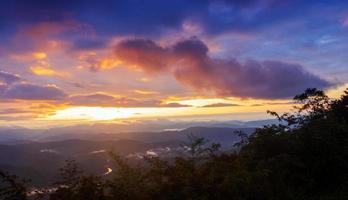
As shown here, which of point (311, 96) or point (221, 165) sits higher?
point (311, 96)

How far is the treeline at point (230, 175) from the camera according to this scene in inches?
542

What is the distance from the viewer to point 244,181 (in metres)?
15.1

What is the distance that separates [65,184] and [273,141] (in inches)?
677

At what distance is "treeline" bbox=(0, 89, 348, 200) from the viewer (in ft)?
45.2

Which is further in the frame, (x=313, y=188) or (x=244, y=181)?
(x=313, y=188)

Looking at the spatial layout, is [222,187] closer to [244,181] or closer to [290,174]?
[244,181]

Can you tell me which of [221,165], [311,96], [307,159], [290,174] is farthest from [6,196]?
[311,96]

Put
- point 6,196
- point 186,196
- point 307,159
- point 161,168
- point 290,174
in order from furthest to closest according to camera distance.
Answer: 1. point 307,159
2. point 290,174
3. point 161,168
4. point 186,196
5. point 6,196

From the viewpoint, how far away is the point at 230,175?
15438 mm

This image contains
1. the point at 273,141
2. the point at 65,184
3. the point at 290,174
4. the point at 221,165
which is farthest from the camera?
the point at 273,141

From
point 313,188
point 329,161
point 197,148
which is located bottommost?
point 313,188

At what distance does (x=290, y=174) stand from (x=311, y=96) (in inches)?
947

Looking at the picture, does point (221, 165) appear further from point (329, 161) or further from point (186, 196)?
point (329, 161)

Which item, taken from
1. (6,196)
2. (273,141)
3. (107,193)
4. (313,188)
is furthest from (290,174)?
(6,196)
